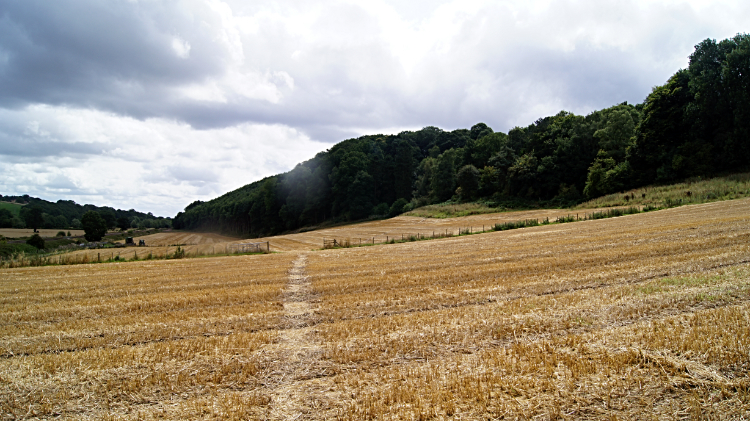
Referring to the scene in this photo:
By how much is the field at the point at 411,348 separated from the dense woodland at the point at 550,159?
169 ft

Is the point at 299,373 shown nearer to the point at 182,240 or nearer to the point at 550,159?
the point at 550,159

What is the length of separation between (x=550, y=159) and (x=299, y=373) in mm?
79237

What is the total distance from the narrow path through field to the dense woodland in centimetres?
6046

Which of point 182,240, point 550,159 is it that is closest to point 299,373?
point 550,159

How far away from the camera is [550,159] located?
7562 centimetres

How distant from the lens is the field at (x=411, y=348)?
17.9 ft

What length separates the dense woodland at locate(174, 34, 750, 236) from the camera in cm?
5178

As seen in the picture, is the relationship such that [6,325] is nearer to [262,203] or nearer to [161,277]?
[161,277]

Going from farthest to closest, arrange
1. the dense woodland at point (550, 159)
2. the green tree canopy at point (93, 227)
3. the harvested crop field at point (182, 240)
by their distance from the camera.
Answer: the green tree canopy at point (93, 227) < the harvested crop field at point (182, 240) < the dense woodland at point (550, 159)

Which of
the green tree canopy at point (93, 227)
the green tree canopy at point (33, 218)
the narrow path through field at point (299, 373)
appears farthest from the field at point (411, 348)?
the green tree canopy at point (33, 218)

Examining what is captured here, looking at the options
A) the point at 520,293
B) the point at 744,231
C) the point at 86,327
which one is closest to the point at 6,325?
the point at 86,327

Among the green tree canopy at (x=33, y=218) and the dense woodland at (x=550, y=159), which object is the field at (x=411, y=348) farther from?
the green tree canopy at (x=33, y=218)

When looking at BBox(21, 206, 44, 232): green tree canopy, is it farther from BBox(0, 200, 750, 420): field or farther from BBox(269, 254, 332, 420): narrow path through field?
BBox(269, 254, 332, 420): narrow path through field

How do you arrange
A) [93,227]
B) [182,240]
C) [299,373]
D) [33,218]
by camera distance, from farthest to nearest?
1. [33,218]
2. [182,240]
3. [93,227]
4. [299,373]
